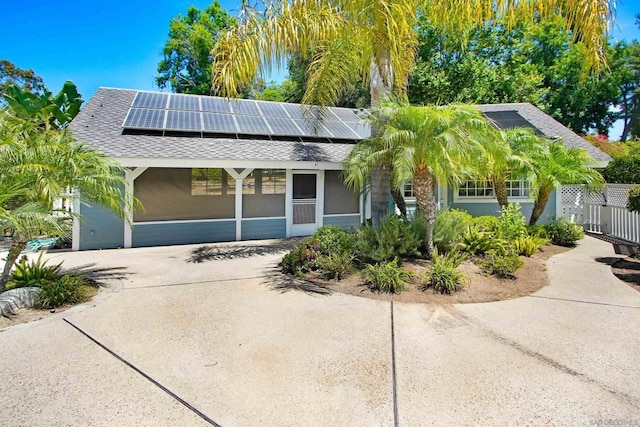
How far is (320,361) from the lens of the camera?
3.81m

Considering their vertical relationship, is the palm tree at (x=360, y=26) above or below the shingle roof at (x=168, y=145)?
above

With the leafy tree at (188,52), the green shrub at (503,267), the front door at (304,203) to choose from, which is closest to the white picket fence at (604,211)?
the green shrub at (503,267)

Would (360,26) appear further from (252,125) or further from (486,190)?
(486,190)

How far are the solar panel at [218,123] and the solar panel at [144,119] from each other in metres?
1.40

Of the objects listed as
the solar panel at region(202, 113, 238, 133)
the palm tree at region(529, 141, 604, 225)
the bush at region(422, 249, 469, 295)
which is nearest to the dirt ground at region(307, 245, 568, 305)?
the bush at region(422, 249, 469, 295)

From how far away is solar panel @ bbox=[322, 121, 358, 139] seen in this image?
13.5 meters

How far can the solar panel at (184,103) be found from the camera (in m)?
13.1

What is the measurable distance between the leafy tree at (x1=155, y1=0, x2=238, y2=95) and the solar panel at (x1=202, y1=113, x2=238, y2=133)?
1875cm

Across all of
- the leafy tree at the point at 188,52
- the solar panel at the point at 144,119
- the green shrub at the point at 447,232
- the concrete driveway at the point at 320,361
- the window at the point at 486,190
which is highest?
the leafy tree at the point at 188,52

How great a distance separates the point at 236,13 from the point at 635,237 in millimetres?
12301

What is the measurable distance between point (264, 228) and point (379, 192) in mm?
5022

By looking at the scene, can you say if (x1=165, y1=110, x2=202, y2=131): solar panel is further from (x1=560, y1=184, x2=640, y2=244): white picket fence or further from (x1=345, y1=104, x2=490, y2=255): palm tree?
(x1=560, y1=184, x2=640, y2=244): white picket fence

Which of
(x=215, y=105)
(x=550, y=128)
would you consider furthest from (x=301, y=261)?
(x=550, y=128)

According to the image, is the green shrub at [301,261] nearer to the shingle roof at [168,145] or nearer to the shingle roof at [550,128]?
the shingle roof at [168,145]
